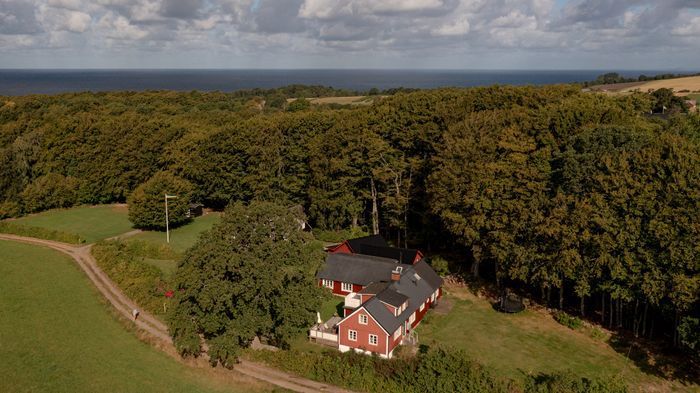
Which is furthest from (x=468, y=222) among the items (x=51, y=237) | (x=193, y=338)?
(x=51, y=237)

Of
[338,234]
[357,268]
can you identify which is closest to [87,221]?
[338,234]

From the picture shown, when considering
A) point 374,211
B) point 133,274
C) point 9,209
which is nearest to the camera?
point 133,274

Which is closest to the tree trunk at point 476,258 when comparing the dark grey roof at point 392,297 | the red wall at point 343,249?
the dark grey roof at point 392,297

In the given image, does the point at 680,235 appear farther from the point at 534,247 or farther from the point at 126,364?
the point at 126,364

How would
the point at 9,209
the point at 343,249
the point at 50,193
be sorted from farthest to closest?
1. the point at 50,193
2. the point at 9,209
3. the point at 343,249

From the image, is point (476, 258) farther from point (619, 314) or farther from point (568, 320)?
point (619, 314)

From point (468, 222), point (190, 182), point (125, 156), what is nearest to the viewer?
point (468, 222)

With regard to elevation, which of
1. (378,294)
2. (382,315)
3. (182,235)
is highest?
(378,294)

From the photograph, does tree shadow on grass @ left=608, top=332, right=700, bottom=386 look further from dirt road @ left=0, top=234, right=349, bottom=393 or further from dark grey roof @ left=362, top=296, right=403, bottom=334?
dirt road @ left=0, top=234, right=349, bottom=393
